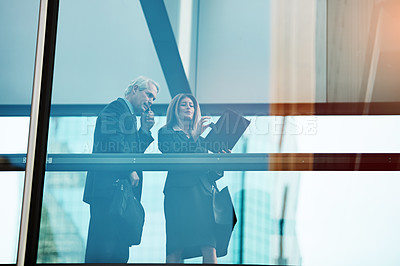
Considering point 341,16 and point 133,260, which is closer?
point 133,260

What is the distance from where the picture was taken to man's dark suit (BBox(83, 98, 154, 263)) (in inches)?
91.0

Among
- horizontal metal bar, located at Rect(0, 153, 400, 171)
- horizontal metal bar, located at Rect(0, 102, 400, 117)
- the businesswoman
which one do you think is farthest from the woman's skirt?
horizontal metal bar, located at Rect(0, 102, 400, 117)

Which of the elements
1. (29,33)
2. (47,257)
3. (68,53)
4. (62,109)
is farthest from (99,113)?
(47,257)

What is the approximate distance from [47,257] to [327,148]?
140 cm

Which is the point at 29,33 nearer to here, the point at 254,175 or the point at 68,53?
the point at 68,53

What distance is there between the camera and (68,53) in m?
2.51

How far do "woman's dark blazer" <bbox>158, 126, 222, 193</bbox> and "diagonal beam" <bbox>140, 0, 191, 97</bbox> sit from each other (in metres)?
0.21

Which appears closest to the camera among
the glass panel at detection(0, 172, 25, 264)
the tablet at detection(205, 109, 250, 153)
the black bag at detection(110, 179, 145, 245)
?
the glass panel at detection(0, 172, 25, 264)

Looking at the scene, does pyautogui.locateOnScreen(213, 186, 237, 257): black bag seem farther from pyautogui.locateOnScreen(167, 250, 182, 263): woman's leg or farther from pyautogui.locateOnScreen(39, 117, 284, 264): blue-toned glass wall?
pyautogui.locateOnScreen(167, 250, 182, 263): woman's leg

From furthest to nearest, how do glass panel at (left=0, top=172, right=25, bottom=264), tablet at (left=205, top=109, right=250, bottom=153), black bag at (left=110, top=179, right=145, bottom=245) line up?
tablet at (left=205, top=109, right=250, bottom=153)
black bag at (left=110, top=179, right=145, bottom=245)
glass panel at (left=0, top=172, right=25, bottom=264)

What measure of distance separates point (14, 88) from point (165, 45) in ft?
2.51

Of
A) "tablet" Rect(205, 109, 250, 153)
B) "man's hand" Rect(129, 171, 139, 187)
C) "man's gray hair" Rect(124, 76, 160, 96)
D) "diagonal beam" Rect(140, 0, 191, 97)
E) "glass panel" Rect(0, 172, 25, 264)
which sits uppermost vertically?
"diagonal beam" Rect(140, 0, 191, 97)

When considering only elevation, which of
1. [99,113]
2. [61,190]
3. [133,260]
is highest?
[99,113]

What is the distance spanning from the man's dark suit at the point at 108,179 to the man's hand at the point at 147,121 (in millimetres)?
31
